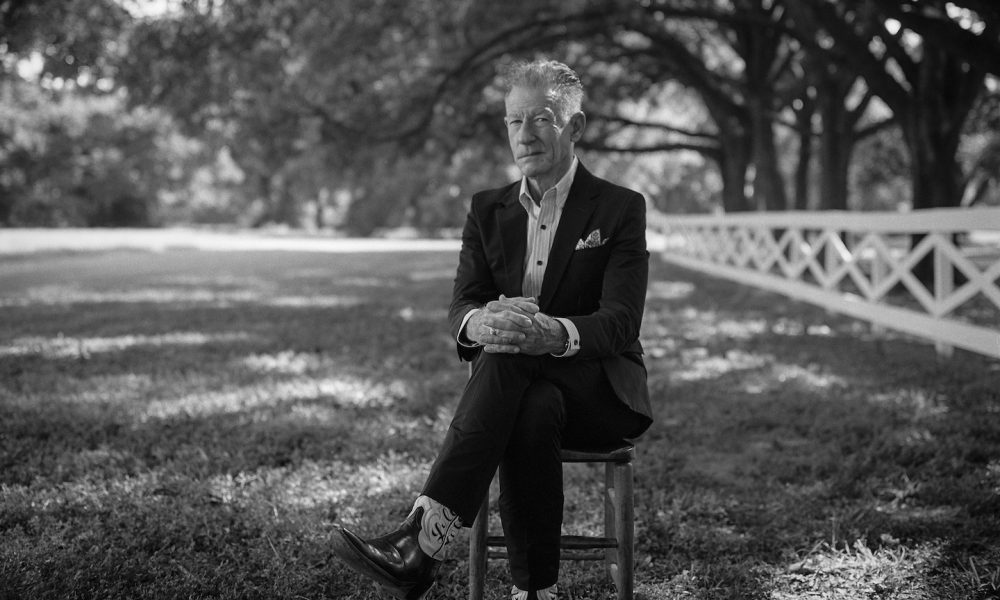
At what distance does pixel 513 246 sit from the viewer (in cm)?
314

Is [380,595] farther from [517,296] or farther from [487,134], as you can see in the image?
[487,134]

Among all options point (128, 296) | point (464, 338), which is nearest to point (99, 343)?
point (128, 296)

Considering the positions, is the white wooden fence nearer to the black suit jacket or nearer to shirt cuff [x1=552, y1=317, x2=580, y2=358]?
the black suit jacket

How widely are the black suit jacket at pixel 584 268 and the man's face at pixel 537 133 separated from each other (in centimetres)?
13

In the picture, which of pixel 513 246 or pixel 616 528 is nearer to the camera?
pixel 616 528

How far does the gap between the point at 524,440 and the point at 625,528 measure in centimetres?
49

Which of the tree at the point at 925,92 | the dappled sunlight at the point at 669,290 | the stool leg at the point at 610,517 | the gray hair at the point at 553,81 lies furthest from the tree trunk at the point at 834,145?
the gray hair at the point at 553,81

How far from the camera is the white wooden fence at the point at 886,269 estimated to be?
687 centimetres

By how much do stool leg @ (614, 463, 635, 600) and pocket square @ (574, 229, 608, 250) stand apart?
0.82 meters

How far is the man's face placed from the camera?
3.03 meters

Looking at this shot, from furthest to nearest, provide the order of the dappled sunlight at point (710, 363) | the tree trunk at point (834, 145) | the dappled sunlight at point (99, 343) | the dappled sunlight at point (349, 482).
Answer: the tree trunk at point (834, 145)
the dappled sunlight at point (99, 343)
the dappled sunlight at point (710, 363)
the dappled sunlight at point (349, 482)

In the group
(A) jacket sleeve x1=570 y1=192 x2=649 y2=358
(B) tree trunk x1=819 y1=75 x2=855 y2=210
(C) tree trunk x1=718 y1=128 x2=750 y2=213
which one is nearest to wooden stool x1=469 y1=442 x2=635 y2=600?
(A) jacket sleeve x1=570 y1=192 x2=649 y2=358

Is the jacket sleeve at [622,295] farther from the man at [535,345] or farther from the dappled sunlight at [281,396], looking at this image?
the dappled sunlight at [281,396]

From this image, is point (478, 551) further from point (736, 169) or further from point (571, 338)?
point (736, 169)
